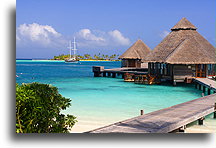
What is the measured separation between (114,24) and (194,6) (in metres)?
2.12

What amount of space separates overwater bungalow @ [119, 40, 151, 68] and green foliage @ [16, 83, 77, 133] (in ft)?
87.8

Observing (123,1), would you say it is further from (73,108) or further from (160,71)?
(160,71)

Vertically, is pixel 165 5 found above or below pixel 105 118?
above

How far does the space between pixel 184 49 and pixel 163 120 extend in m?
13.6

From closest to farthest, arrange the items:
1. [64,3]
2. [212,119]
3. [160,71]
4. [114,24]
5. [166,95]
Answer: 1. [64,3]
2. [114,24]
3. [212,119]
4. [166,95]
5. [160,71]

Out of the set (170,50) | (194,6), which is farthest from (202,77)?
(194,6)

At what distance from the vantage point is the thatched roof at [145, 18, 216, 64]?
65.3 feet

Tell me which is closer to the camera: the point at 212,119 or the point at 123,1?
the point at 123,1

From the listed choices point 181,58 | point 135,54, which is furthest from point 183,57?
point 135,54

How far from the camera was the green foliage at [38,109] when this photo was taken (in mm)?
5805

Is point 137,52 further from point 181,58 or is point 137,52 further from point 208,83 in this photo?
point 208,83

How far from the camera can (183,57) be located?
20016 millimetres

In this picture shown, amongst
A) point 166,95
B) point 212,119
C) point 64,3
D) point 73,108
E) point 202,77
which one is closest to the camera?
point 64,3

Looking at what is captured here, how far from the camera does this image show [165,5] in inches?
293
